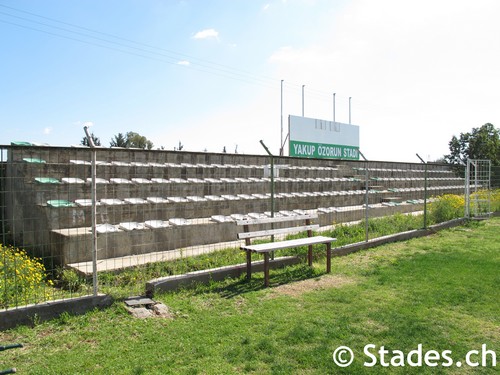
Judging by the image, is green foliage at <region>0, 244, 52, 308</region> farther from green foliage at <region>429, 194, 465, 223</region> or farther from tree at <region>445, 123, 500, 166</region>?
tree at <region>445, 123, 500, 166</region>

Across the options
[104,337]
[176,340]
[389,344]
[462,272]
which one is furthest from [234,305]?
[462,272]

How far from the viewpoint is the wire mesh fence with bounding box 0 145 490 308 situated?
5961mm

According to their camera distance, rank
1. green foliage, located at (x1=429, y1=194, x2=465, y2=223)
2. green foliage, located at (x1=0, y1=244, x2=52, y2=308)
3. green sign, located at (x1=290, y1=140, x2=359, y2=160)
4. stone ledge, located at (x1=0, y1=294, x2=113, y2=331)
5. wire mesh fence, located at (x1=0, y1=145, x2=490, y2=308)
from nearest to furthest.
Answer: stone ledge, located at (x1=0, y1=294, x2=113, y2=331) < green foliage, located at (x1=0, y1=244, x2=52, y2=308) < wire mesh fence, located at (x1=0, y1=145, x2=490, y2=308) < green foliage, located at (x1=429, y1=194, x2=465, y2=223) < green sign, located at (x1=290, y1=140, x2=359, y2=160)

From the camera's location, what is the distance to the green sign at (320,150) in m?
19.5

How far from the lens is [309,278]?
261 inches

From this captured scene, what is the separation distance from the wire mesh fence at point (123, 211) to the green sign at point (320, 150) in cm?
547

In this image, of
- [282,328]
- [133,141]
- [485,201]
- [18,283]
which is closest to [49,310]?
[18,283]

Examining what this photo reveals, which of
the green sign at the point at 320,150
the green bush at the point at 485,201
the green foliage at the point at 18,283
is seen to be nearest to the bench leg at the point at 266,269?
the green foliage at the point at 18,283

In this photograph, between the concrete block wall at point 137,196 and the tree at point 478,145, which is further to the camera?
the tree at point 478,145

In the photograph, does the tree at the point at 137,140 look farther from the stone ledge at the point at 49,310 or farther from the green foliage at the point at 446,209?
the stone ledge at the point at 49,310

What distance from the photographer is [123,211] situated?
8.71 m

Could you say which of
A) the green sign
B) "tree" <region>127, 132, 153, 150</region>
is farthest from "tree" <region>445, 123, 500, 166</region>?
"tree" <region>127, 132, 153, 150</region>

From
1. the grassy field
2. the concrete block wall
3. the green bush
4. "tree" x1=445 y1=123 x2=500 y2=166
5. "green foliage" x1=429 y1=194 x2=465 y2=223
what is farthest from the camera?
"tree" x1=445 y1=123 x2=500 y2=166

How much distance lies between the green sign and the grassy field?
517 inches
